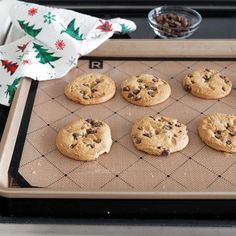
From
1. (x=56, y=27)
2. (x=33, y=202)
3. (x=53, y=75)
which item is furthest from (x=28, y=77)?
(x=33, y=202)

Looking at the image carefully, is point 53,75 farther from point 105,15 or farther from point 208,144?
point 208,144

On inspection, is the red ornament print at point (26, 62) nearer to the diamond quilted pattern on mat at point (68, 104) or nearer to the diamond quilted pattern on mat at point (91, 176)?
the diamond quilted pattern on mat at point (68, 104)

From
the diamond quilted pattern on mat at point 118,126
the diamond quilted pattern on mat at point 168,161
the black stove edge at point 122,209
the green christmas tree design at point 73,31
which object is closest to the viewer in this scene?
the black stove edge at point 122,209

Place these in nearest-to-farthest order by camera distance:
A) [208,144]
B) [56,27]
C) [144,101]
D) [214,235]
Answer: [214,235], [208,144], [144,101], [56,27]

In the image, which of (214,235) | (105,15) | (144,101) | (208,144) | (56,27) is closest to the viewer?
(214,235)

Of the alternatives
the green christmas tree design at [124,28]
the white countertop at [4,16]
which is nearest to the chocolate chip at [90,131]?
the green christmas tree design at [124,28]

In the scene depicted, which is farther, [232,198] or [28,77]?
[28,77]

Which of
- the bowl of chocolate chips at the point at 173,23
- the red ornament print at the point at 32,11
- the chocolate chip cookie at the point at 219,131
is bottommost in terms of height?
the chocolate chip cookie at the point at 219,131
